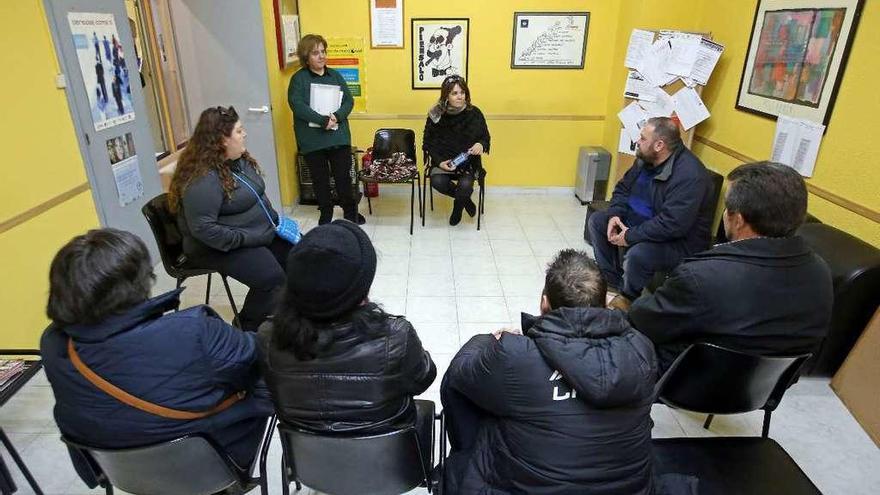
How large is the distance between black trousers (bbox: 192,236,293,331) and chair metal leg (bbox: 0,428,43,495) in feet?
3.39

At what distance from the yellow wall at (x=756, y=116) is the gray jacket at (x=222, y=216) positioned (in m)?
2.96

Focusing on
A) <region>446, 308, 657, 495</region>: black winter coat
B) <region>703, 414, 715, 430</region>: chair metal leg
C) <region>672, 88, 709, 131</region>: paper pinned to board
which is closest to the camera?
<region>446, 308, 657, 495</region>: black winter coat

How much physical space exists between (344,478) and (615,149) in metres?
4.13

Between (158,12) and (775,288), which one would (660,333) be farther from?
(158,12)

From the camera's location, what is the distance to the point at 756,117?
336 cm

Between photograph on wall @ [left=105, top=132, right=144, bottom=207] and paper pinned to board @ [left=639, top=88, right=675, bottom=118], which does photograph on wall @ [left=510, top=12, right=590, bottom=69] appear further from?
photograph on wall @ [left=105, top=132, right=144, bottom=207]

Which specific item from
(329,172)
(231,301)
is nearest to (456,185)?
(329,172)

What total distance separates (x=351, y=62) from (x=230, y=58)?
113 cm

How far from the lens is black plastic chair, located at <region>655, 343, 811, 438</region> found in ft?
4.91

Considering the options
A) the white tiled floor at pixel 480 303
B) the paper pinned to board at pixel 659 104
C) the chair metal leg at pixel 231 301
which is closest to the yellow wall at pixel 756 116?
the paper pinned to board at pixel 659 104

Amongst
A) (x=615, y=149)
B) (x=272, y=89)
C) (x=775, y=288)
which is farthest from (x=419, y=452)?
(x=615, y=149)

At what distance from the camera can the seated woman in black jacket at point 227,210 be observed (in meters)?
2.42

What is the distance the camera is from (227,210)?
99.0 inches

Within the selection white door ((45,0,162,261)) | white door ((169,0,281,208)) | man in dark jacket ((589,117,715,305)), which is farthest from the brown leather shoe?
white door ((169,0,281,208))
